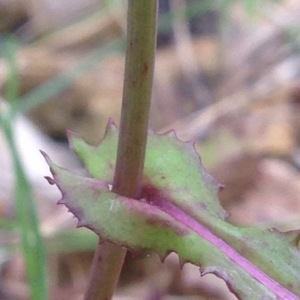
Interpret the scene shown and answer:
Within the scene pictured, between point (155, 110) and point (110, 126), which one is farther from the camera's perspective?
point (155, 110)

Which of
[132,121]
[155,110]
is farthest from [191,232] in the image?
[155,110]

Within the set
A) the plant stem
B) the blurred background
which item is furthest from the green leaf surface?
the blurred background

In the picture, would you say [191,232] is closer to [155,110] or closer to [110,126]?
[110,126]

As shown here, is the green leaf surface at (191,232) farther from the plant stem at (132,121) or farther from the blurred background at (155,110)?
the blurred background at (155,110)

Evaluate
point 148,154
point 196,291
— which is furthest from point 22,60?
point 148,154

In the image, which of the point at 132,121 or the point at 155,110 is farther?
the point at 155,110
